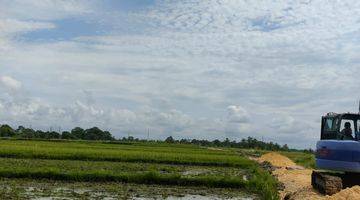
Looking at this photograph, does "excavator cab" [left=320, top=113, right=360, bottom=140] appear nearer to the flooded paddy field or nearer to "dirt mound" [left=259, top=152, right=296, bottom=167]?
the flooded paddy field

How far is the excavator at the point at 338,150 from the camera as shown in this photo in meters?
11.4

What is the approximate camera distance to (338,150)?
11492mm

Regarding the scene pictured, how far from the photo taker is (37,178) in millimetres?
19875

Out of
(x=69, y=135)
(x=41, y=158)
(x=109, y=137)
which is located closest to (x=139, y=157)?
(x=41, y=158)

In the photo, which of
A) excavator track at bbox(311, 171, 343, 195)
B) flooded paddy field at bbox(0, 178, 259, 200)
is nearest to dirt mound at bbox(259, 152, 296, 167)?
flooded paddy field at bbox(0, 178, 259, 200)

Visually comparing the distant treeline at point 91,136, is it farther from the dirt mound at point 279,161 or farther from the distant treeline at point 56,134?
the dirt mound at point 279,161

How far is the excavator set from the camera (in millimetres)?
11422

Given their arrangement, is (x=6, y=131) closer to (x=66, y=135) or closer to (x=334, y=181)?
(x=66, y=135)

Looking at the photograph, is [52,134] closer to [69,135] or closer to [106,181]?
[69,135]

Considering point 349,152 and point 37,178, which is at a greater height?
point 349,152

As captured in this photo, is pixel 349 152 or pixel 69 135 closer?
pixel 349 152

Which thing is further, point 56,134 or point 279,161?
point 56,134

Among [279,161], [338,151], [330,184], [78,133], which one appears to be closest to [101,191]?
[330,184]

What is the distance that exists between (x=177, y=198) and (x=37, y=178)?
7.00 meters
